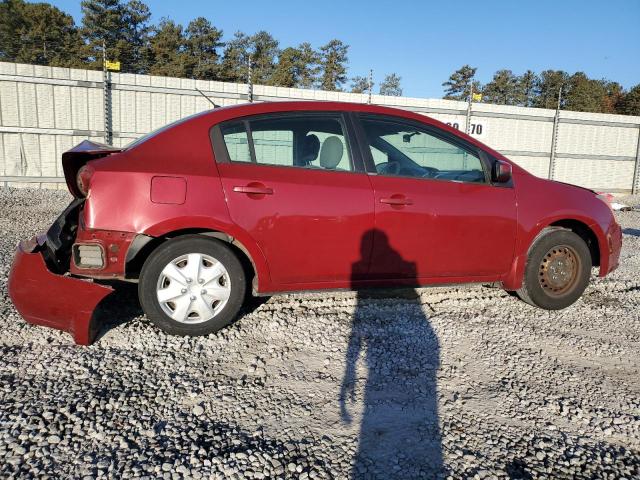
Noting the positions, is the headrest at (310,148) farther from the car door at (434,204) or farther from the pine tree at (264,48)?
the pine tree at (264,48)

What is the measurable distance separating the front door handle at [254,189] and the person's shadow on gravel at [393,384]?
0.81 m

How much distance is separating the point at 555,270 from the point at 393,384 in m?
2.21

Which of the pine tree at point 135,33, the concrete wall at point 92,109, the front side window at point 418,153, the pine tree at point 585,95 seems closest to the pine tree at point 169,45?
the pine tree at point 135,33

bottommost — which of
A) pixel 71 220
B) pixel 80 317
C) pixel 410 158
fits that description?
pixel 80 317

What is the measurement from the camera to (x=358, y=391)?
2910 mm

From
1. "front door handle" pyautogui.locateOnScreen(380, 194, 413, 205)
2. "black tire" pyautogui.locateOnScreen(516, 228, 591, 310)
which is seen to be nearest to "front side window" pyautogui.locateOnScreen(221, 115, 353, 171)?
"front door handle" pyautogui.locateOnScreen(380, 194, 413, 205)

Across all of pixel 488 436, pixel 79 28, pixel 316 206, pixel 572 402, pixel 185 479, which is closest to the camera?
pixel 185 479

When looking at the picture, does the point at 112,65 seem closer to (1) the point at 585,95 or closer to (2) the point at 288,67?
(2) the point at 288,67

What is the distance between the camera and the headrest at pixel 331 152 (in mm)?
3822

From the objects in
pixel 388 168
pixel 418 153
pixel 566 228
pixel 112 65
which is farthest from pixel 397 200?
pixel 112 65

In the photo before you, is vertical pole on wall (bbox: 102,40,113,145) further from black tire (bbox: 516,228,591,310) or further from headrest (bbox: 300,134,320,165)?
black tire (bbox: 516,228,591,310)

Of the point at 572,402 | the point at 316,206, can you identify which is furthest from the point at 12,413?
the point at 572,402

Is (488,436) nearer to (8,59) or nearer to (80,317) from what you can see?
(80,317)

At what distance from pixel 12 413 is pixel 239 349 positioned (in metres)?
1.36
